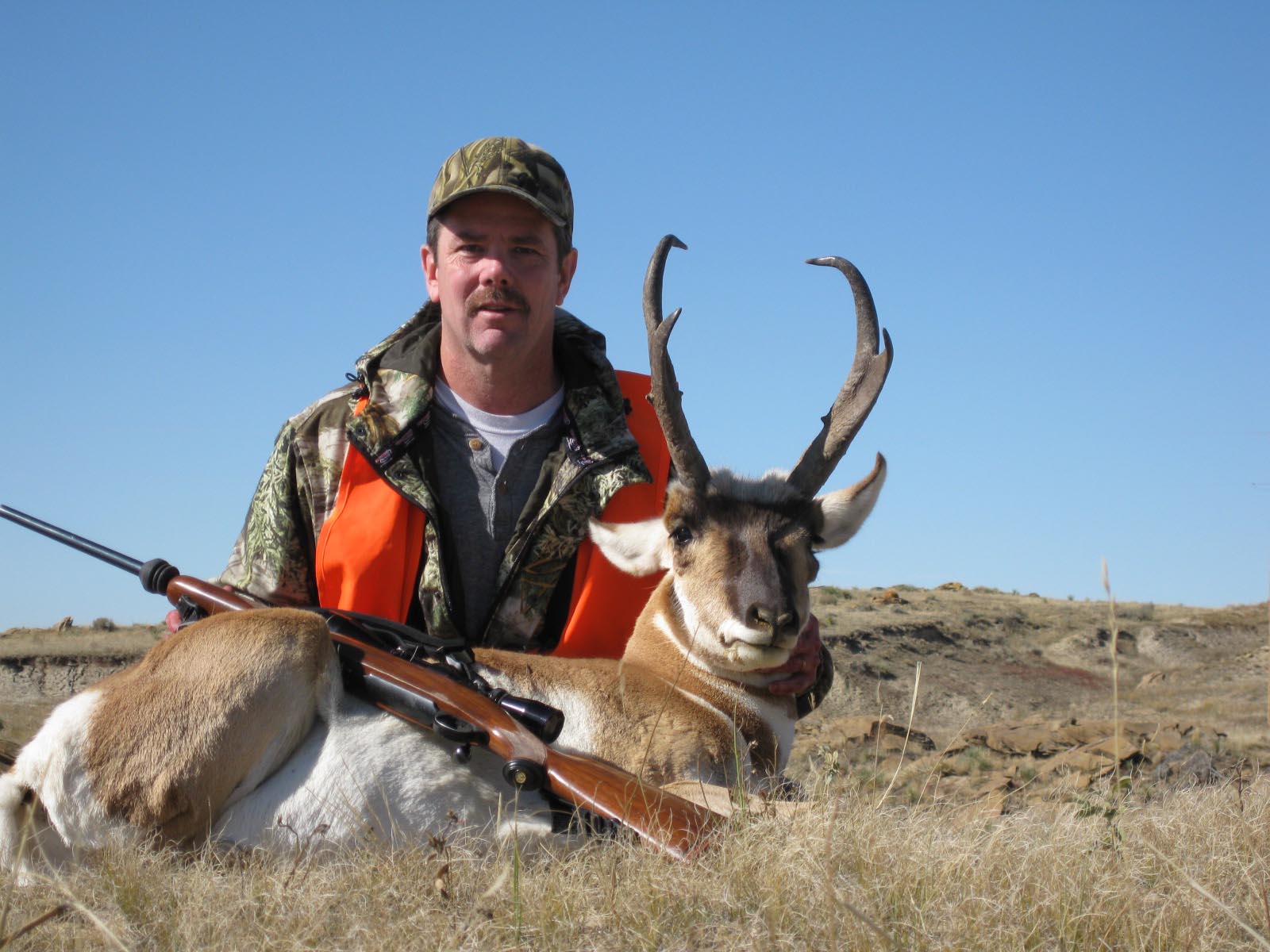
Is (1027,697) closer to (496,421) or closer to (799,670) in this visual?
(496,421)

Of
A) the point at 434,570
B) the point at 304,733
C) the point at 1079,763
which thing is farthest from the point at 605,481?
the point at 1079,763

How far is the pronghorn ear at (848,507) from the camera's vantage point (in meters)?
5.72

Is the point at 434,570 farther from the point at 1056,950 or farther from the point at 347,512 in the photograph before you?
the point at 1056,950

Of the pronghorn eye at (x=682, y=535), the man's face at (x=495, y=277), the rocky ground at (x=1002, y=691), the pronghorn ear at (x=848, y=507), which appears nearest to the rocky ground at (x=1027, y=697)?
the rocky ground at (x=1002, y=691)

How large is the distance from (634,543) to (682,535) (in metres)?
0.43

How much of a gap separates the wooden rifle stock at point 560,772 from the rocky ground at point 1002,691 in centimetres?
69

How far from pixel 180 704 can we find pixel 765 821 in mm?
2017

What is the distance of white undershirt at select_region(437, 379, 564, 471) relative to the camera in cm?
651

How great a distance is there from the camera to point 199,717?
406 cm

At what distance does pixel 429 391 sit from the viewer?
21.1ft

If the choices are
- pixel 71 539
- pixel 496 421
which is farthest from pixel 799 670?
pixel 71 539

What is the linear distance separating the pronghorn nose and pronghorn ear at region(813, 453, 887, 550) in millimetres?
845

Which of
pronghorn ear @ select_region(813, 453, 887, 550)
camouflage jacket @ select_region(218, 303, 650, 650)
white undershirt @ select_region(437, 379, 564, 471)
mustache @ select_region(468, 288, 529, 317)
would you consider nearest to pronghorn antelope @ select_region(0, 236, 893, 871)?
pronghorn ear @ select_region(813, 453, 887, 550)

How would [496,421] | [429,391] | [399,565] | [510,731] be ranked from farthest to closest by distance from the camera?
[496,421], [429,391], [399,565], [510,731]
